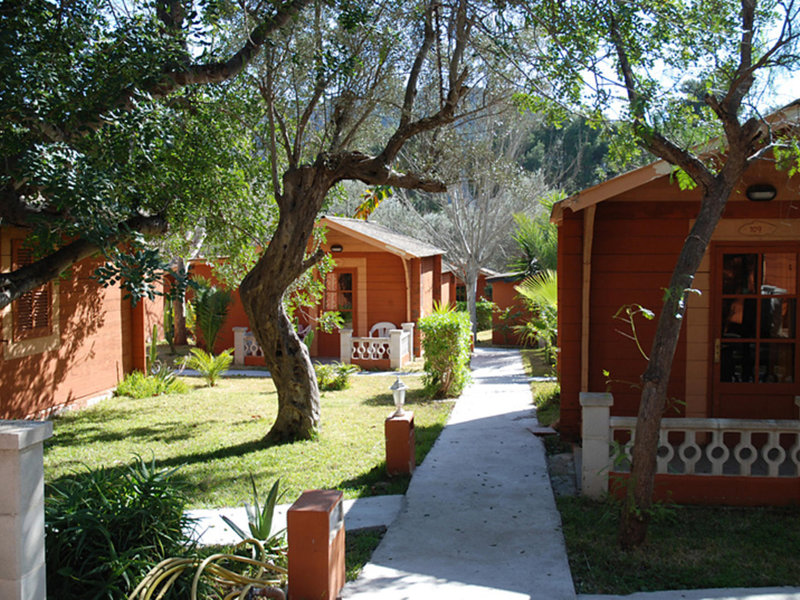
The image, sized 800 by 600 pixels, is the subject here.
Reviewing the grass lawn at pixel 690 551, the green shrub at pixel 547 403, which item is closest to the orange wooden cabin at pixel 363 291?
the green shrub at pixel 547 403

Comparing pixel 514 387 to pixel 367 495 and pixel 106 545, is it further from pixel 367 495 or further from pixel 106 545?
pixel 106 545

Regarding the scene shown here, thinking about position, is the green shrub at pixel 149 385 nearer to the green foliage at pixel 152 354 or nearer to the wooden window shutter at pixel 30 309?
the green foliage at pixel 152 354

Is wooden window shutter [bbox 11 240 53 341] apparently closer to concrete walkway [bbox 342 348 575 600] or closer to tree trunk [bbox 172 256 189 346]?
concrete walkway [bbox 342 348 575 600]

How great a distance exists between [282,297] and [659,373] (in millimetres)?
5553

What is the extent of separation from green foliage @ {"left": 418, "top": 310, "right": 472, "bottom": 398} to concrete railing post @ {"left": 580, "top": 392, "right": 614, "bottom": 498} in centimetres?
585

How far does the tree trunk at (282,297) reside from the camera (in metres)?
9.18

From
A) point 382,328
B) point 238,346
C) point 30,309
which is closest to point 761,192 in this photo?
point 30,309

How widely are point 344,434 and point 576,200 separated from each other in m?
4.68

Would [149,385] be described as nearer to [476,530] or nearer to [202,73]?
[202,73]

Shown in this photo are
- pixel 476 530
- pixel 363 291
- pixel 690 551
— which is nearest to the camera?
pixel 690 551

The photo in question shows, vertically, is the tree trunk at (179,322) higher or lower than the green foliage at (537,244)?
lower

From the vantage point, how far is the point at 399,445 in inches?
298

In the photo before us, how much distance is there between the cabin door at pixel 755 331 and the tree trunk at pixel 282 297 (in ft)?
16.8

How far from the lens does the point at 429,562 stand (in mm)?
5266
